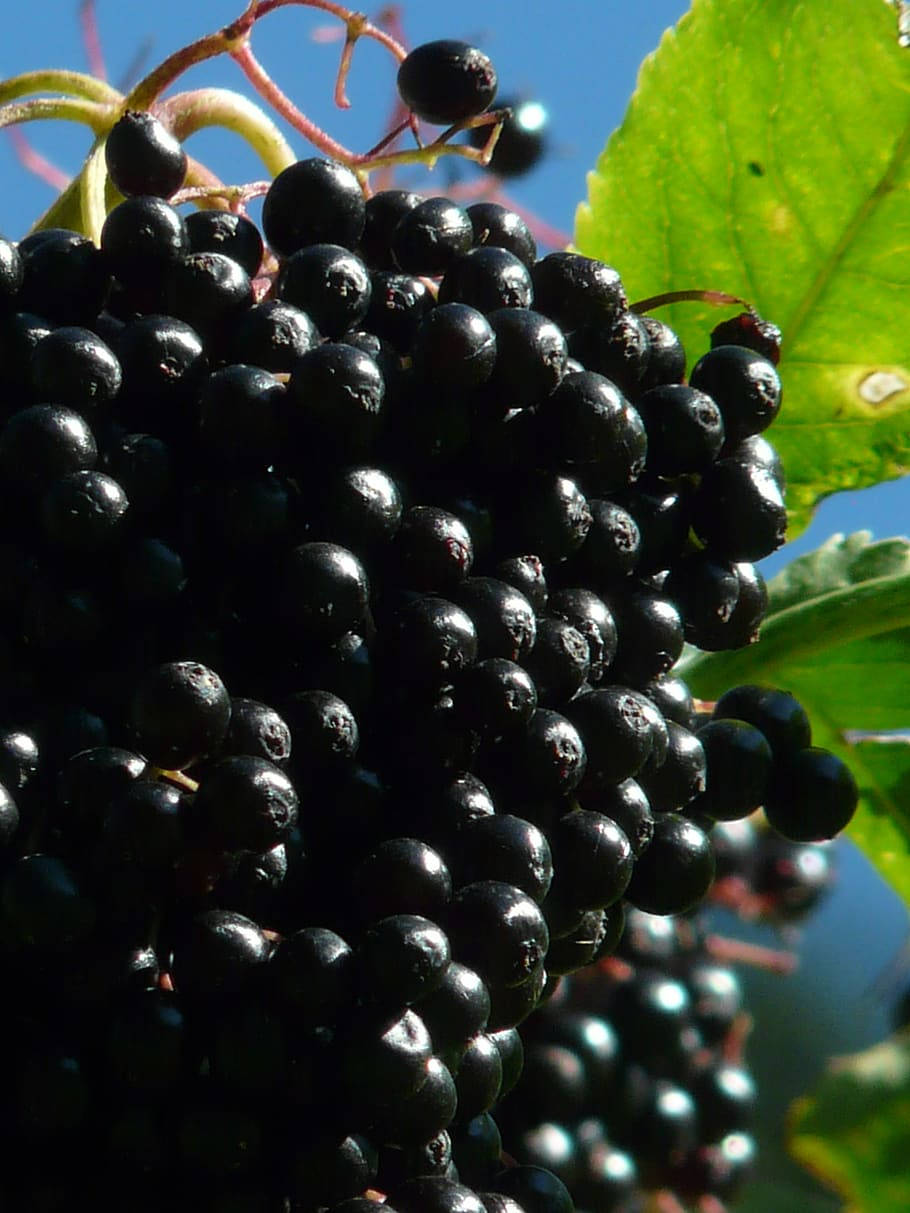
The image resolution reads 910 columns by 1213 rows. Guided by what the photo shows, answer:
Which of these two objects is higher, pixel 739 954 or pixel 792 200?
pixel 792 200

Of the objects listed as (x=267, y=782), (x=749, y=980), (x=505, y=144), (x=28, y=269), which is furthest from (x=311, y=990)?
(x=749, y=980)

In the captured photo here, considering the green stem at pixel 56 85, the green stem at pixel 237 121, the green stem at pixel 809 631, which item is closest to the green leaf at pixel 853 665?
the green stem at pixel 809 631

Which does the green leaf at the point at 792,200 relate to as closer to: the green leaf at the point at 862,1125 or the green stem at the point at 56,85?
the green stem at the point at 56,85

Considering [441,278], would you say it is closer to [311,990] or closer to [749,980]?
[311,990]

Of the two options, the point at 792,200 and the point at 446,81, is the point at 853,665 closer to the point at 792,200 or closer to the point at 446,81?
the point at 792,200

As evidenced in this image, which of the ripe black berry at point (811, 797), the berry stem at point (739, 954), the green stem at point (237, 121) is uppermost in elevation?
the green stem at point (237, 121)

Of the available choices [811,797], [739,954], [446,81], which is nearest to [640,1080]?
[739,954]

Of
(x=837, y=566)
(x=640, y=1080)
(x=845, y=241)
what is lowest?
(x=640, y=1080)
